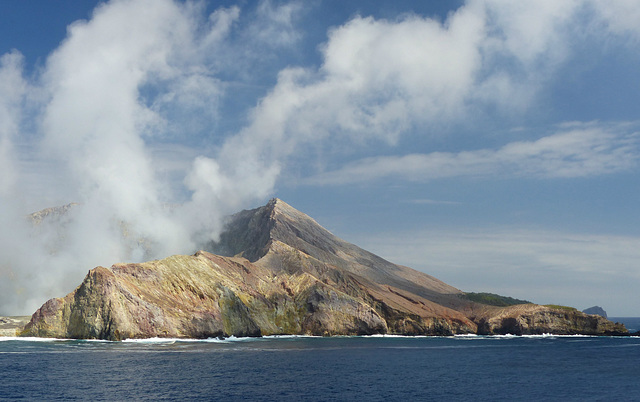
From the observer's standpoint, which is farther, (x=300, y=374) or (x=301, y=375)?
(x=300, y=374)

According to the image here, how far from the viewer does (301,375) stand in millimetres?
120938

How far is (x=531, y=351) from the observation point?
646ft

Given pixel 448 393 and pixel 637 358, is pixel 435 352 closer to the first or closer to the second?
pixel 637 358

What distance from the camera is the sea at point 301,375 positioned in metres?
98.1

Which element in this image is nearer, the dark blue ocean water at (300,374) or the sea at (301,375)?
the sea at (301,375)

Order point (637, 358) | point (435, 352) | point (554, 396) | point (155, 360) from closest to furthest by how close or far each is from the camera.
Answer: point (554, 396)
point (155, 360)
point (637, 358)
point (435, 352)

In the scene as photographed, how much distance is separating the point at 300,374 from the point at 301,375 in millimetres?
1546

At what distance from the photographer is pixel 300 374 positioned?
122m

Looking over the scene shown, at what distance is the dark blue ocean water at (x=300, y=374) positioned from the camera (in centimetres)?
9856

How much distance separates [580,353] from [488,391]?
99557mm

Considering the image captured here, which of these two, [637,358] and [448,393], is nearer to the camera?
[448,393]

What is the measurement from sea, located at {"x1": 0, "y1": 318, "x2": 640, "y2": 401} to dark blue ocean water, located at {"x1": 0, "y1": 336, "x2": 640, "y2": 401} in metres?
0.19

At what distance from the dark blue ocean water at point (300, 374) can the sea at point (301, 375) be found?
194 millimetres

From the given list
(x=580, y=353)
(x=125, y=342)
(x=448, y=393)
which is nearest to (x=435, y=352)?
(x=580, y=353)
